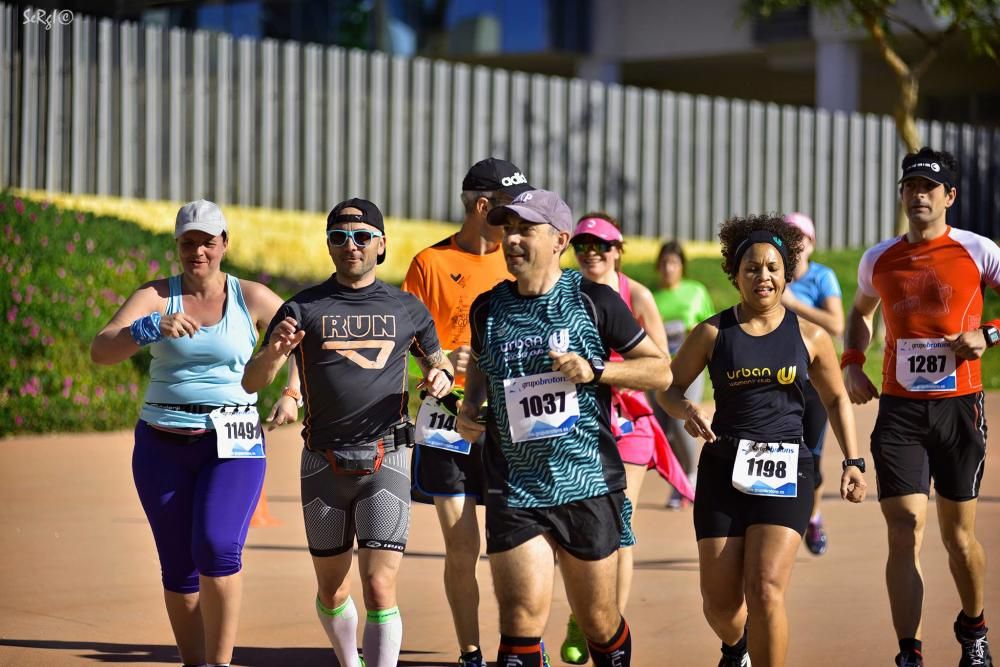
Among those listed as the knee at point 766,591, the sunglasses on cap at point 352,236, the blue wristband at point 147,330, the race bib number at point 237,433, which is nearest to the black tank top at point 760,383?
the knee at point 766,591

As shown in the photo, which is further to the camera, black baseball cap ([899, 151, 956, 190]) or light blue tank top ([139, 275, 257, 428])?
black baseball cap ([899, 151, 956, 190])

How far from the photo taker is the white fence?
18047mm

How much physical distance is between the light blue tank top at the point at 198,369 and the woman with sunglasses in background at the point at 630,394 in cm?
171

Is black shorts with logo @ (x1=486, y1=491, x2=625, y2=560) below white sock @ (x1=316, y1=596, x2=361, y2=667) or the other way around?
the other way around

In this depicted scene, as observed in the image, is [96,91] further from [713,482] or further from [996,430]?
[713,482]

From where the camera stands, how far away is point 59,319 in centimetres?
1518

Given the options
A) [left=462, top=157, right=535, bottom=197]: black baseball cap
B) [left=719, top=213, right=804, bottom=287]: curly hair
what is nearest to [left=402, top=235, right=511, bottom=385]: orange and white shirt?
[left=462, top=157, right=535, bottom=197]: black baseball cap

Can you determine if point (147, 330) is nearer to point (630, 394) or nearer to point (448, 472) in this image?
point (448, 472)

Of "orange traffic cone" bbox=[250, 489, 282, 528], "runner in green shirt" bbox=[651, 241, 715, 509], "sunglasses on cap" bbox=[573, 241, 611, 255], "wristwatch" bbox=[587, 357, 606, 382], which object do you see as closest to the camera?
"wristwatch" bbox=[587, 357, 606, 382]

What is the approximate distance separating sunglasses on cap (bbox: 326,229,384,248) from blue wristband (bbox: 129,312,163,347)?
2.31ft

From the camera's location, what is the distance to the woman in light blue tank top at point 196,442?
221 inches

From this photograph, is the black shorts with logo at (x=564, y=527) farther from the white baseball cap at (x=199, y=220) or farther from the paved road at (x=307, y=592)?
the paved road at (x=307, y=592)

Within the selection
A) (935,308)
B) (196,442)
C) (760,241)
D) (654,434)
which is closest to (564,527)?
(760,241)

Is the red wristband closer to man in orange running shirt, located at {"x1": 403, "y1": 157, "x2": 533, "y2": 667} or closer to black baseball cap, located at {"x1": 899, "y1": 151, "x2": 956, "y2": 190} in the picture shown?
black baseball cap, located at {"x1": 899, "y1": 151, "x2": 956, "y2": 190}
